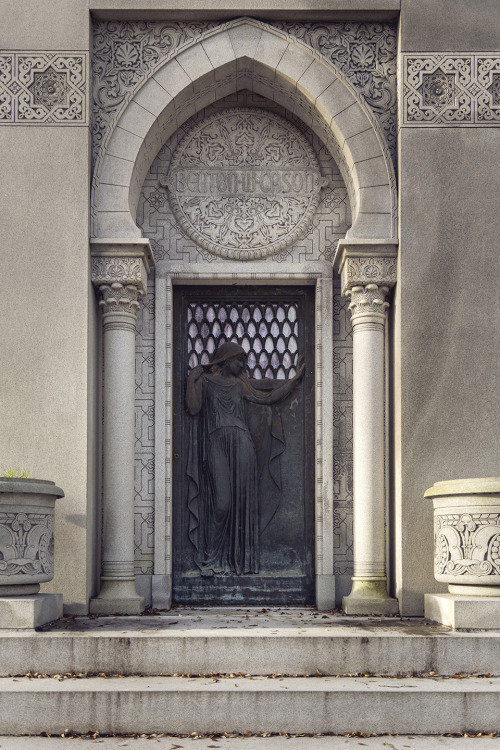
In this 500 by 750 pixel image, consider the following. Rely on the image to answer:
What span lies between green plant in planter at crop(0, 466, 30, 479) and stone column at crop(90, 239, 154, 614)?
945mm

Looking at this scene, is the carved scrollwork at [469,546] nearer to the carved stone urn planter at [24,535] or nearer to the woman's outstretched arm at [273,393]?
the woman's outstretched arm at [273,393]

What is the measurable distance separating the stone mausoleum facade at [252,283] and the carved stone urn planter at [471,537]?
3.14 ft

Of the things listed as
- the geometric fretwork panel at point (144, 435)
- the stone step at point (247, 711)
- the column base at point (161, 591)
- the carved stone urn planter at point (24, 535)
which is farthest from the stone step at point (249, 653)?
the geometric fretwork panel at point (144, 435)

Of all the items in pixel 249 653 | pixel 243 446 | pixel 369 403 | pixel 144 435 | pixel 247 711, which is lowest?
pixel 247 711

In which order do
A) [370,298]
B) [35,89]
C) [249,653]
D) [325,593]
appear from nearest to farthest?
1. [249,653]
2. [35,89]
3. [370,298]
4. [325,593]

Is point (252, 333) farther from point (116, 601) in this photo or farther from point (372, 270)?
point (116, 601)

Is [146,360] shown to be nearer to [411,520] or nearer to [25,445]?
[25,445]

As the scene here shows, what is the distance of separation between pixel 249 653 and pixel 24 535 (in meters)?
2.14

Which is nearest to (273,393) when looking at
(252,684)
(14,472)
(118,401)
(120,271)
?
(118,401)

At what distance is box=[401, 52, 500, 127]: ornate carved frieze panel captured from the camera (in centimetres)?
1028

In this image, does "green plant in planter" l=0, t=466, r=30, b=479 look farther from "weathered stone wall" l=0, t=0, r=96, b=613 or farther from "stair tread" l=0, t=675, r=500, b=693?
"stair tread" l=0, t=675, r=500, b=693

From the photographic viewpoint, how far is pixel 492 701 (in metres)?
7.16

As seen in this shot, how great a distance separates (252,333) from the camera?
11.3 m

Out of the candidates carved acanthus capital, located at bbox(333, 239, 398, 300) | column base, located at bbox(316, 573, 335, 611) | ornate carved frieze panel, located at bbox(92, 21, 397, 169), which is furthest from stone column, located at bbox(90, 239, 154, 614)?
carved acanthus capital, located at bbox(333, 239, 398, 300)
